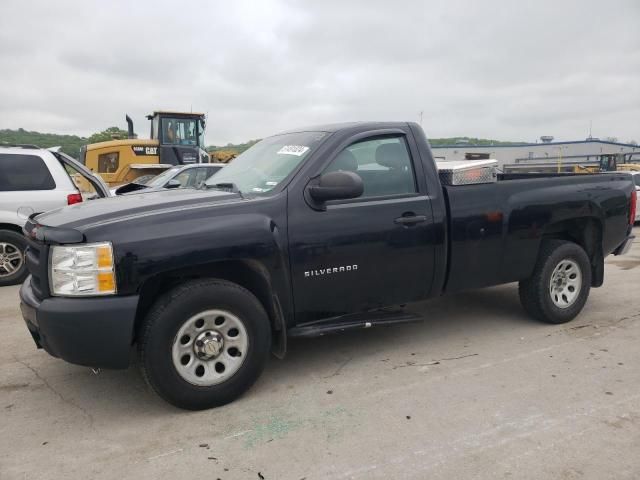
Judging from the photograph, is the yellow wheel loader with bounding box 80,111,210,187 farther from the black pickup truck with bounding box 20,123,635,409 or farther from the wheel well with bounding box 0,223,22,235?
the black pickup truck with bounding box 20,123,635,409

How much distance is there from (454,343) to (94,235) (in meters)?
3.04

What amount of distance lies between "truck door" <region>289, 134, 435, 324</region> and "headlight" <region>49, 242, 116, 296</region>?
3.79 ft

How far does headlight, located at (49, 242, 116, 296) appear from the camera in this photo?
2.96 metres

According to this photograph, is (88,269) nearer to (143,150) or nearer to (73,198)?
(73,198)

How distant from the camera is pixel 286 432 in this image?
3016mm

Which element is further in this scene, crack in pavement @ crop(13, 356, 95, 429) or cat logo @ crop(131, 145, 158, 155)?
cat logo @ crop(131, 145, 158, 155)

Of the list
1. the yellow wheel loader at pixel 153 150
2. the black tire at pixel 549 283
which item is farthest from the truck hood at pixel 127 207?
the yellow wheel loader at pixel 153 150

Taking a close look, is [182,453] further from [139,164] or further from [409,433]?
[139,164]

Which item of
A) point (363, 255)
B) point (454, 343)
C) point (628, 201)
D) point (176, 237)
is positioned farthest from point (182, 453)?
point (628, 201)

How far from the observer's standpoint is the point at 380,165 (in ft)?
13.3

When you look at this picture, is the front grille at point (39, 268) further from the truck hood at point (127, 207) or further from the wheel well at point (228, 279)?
the wheel well at point (228, 279)

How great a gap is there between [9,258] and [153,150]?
1089 centimetres

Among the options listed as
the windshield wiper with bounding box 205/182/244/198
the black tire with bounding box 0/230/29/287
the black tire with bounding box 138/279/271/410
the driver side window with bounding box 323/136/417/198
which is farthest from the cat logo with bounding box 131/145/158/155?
the black tire with bounding box 138/279/271/410

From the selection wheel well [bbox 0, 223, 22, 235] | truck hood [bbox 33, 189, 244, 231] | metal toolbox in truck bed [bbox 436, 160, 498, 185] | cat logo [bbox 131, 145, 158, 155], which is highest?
cat logo [bbox 131, 145, 158, 155]
